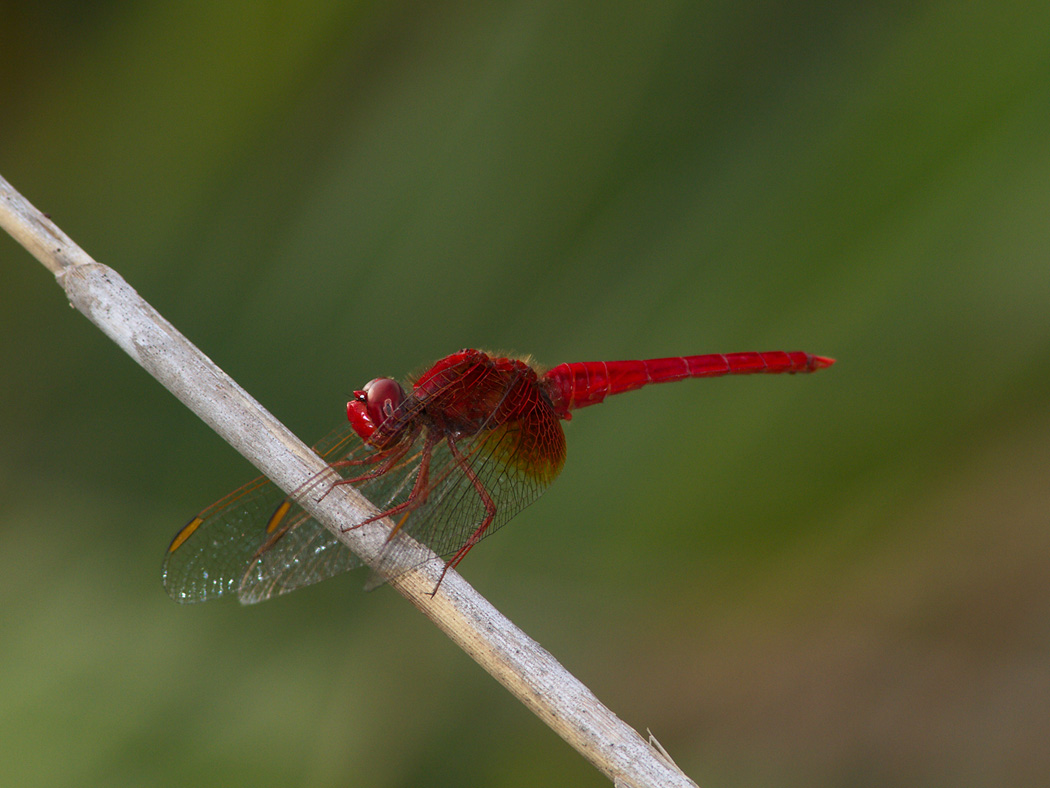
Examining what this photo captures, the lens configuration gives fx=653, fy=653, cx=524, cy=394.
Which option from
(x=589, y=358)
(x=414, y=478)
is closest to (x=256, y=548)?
(x=414, y=478)

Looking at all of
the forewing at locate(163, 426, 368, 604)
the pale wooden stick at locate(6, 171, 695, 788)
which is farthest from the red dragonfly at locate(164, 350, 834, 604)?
the pale wooden stick at locate(6, 171, 695, 788)

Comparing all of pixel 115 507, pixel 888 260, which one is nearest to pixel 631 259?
pixel 888 260

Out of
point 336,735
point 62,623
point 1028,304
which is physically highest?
point 1028,304

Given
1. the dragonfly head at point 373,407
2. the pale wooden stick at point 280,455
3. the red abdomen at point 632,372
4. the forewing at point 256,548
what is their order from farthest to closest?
the red abdomen at point 632,372
the dragonfly head at point 373,407
the forewing at point 256,548
the pale wooden stick at point 280,455

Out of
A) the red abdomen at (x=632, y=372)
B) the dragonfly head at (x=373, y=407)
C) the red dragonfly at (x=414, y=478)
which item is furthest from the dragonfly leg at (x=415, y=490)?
the red abdomen at (x=632, y=372)

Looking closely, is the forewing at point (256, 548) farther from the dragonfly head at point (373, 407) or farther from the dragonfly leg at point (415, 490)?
the dragonfly leg at point (415, 490)

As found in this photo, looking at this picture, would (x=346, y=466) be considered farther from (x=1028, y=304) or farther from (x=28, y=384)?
(x=1028, y=304)

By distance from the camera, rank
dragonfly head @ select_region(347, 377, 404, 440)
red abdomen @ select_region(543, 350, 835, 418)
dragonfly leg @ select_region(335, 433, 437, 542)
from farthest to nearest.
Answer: red abdomen @ select_region(543, 350, 835, 418), dragonfly head @ select_region(347, 377, 404, 440), dragonfly leg @ select_region(335, 433, 437, 542)

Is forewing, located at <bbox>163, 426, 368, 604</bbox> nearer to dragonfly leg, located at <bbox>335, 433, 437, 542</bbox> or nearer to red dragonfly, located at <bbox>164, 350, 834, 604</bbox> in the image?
red dragonfly, located at <bbox>164, 350, 834, 604</bbox>
